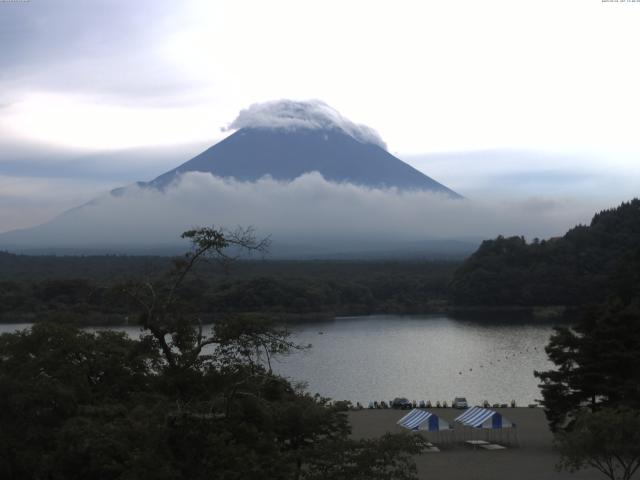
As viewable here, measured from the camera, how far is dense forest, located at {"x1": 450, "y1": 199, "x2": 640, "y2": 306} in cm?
4359

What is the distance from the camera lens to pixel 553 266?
46.2 meters

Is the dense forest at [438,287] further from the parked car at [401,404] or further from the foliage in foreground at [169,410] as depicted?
the foliage in foreground at [169,410]

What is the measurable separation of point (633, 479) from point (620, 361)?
263 centimetres

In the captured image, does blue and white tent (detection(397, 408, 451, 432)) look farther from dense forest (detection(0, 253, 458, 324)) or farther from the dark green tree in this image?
dense forest (detection(0, 253, 458, 324))

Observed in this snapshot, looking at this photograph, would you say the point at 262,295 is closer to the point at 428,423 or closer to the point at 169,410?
the point at 428,423

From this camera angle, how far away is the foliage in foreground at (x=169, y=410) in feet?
18.3

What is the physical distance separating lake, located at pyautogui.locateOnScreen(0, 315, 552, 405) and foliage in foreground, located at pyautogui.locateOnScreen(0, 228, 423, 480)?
1217 centimetres

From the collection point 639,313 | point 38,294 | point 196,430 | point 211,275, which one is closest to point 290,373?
point 639,313

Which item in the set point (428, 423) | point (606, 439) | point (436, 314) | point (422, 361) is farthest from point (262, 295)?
point (606, 439)

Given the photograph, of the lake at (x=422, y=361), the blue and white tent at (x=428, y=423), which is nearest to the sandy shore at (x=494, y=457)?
the blue and white tent at (x=428, y=423)

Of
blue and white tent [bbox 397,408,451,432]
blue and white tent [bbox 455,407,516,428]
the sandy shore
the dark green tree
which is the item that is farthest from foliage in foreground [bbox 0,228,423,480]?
the dark green tree

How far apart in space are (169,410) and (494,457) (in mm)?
8465

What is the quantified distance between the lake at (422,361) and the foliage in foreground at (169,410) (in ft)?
39.9

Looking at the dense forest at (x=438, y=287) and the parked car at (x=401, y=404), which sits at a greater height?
the dense forest at (x=438, y=287)
